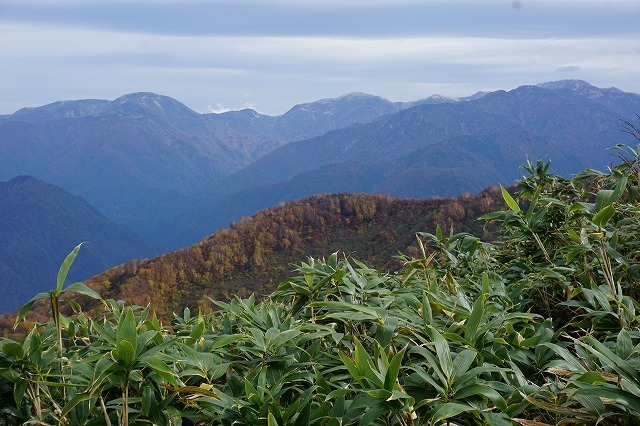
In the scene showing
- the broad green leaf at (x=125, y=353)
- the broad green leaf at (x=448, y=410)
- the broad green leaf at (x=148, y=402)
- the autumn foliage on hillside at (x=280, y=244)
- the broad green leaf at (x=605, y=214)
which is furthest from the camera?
the autumn foliage on hillside at (x=280, y=244)

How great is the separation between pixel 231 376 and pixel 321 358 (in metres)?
0.25

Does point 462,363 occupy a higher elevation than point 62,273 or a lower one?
lower

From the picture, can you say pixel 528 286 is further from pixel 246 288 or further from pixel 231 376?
pixel 246 288

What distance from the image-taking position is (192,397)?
4.12 feet

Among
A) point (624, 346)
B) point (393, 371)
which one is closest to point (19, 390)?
point (393, 371)

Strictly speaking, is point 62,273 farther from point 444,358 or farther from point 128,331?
Answer: point 444,358

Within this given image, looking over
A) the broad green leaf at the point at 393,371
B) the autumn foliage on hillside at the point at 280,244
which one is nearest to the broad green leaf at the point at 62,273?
the broad green leaf at the point at 393,371

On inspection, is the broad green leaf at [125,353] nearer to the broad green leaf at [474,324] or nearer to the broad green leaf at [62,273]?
the broad green leaf at [62,273]

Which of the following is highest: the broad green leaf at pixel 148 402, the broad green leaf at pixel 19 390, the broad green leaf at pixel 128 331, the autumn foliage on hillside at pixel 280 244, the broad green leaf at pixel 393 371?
the broad green leaf at pixel 128 331

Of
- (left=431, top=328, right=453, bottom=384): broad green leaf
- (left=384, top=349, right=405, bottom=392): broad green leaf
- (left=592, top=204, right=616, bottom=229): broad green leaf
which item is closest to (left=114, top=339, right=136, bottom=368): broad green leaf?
(left=384, top=349, right=405, bottom=392): broad green leaf

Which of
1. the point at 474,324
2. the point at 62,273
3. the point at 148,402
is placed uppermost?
the point at 62,273

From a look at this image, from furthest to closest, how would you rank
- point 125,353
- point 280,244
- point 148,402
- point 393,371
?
point 280,244, point 148,402, point 125,353, point 393,371

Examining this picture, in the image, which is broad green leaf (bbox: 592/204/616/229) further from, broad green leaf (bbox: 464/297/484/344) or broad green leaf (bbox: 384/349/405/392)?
broad green leaf (bbox: 384/349/405/392)

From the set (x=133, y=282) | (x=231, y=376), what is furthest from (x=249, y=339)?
(x=133, y=282)
